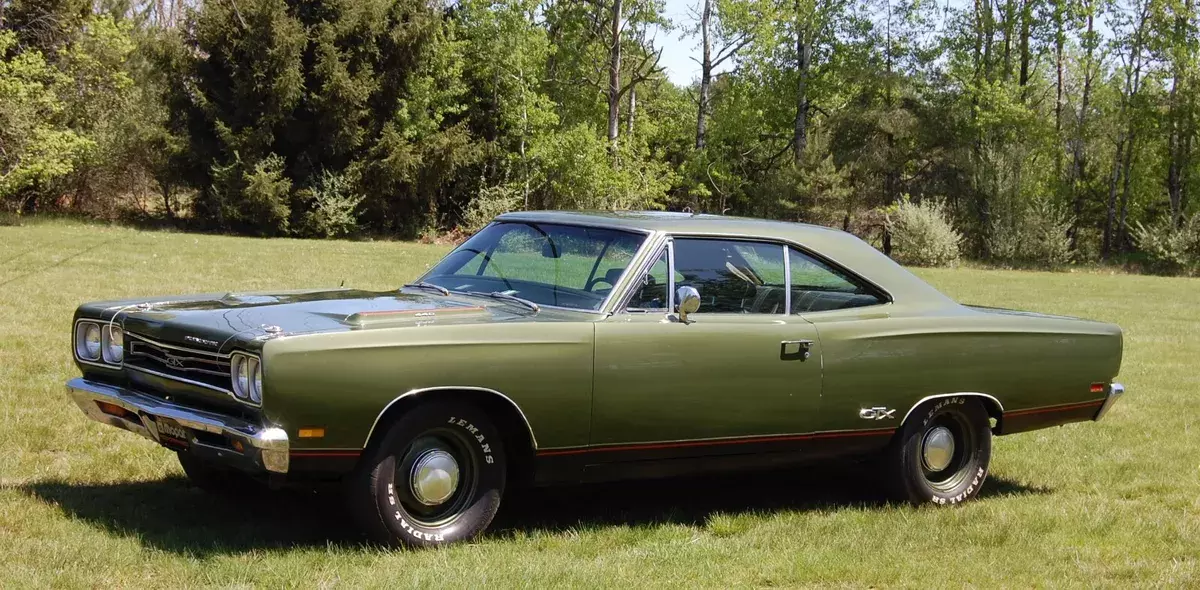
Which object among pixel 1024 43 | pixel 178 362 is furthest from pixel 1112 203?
pixel 178 362

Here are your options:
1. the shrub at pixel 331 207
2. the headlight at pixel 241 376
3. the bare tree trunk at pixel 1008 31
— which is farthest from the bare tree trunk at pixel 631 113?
the headlight at pixel 241 376

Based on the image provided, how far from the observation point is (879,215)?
4616 cm

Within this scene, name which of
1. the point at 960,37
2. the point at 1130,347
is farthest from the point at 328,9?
the point at 1130,347

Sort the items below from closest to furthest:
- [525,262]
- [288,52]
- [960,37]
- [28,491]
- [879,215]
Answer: [28,491] < [525,262] < [288,52] < [879,215] < [960,37]

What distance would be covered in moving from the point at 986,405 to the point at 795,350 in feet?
4.65

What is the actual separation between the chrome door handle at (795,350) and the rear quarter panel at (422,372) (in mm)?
Answer: 1102

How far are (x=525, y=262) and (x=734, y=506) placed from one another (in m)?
1.73

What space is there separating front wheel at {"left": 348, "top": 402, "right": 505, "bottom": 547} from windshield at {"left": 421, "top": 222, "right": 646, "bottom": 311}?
901 mm

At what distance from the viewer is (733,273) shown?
242 inches

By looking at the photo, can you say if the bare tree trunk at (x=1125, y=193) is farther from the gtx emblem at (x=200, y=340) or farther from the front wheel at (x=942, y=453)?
the gtx emblem at (x=200, y=340)

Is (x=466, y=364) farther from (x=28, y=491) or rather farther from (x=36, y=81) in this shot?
(x=36, y=81)

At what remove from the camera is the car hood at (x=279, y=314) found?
485 centimetres

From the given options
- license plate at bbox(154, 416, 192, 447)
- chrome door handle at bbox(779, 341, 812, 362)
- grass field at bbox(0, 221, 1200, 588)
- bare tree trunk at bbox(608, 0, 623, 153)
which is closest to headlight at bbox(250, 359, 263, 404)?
license plate at bbox(154, 416, 192, 447)

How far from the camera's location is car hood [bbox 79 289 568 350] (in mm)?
4852
